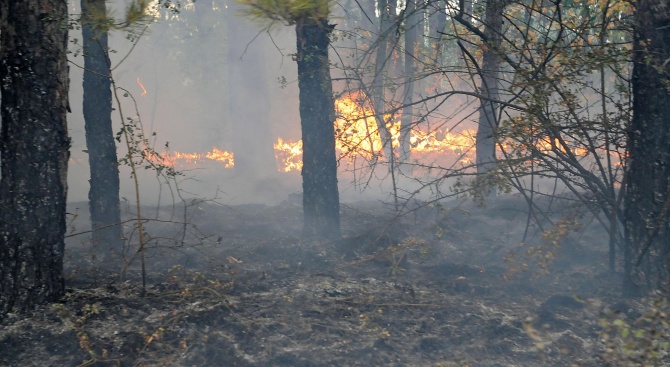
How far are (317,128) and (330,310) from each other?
3.82 meters

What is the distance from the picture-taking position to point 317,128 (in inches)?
378

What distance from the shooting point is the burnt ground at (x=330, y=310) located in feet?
17.9

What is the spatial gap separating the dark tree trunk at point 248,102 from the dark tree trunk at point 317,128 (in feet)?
40.6

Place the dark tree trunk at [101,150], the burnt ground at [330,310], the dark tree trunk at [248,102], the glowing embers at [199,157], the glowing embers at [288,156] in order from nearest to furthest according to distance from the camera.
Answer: the burnt ground at [330,310] → the dark tree trunk at [101,150] → the dark tree trunk at [248,102] → the glowing embers at [288,156] → the glowing embers at [199,157]

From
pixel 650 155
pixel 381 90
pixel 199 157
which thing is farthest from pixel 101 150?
pixel 199 157

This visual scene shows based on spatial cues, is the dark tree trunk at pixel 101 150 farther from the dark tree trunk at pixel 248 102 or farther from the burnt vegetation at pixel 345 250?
the dark tree trunk at pixel 248 102

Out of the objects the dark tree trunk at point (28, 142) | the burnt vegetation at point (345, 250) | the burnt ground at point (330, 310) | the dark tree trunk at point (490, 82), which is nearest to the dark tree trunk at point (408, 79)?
the dark tree trunk at point (490, 82)

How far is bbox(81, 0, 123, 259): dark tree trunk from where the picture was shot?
9.23 metres

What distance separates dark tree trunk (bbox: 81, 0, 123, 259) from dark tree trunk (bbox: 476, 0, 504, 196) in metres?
5.58

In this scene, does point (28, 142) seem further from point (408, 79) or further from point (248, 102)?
point (248, 102)

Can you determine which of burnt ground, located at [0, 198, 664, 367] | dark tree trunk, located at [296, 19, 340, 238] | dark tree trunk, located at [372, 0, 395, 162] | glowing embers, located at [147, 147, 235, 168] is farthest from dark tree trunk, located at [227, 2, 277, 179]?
burnt ground, located at [0, 198, 664, 367]

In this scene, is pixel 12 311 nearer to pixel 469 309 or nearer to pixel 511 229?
pixel 469 309

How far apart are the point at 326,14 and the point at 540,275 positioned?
15.5 feet

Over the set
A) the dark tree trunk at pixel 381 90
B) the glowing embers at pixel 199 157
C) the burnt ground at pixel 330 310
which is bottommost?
the burnt ground at pixel 330 310
